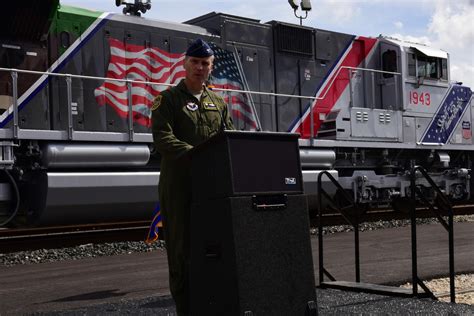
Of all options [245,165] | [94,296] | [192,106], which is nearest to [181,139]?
[192,106]

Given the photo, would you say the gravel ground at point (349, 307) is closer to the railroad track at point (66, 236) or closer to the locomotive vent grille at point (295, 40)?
the railroad track at point (66, 236)

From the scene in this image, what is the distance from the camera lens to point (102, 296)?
5.17 metres

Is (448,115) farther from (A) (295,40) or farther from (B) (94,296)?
(B) (94,296)

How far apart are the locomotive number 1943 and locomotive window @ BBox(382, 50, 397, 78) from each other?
2.11ft

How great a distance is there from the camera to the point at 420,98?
12953 mm

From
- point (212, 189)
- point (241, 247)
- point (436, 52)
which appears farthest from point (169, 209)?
point (436, 52)

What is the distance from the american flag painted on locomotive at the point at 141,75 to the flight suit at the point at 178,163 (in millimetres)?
6143

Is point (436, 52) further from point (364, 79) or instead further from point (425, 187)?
point (425, 187)

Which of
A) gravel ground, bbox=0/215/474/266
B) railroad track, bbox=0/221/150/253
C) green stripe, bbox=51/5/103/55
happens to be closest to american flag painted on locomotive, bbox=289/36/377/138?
railroad track, bbox=0/221/150/253

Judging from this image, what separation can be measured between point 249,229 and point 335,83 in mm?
9660

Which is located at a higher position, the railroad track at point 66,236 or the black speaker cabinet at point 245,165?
the black speaker cabinet at point 245,165

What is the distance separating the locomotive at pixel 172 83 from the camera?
27.2 ft

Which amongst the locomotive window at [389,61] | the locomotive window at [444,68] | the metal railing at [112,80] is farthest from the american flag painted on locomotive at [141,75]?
the locomotive window at [444,68]

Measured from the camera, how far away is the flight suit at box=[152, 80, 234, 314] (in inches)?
123
